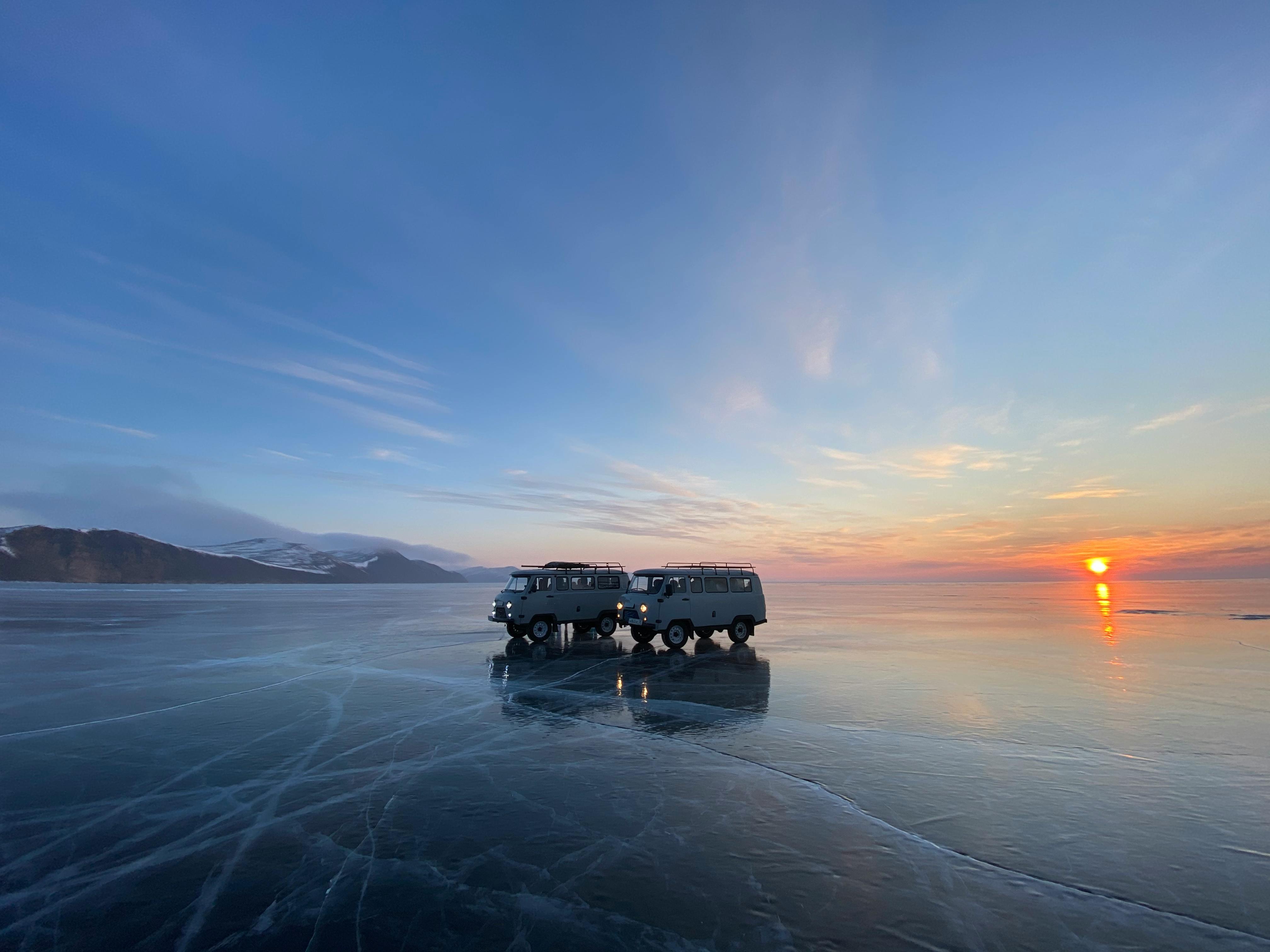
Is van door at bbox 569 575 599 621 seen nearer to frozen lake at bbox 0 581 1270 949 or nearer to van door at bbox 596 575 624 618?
van door at bbox 596 575 624 618

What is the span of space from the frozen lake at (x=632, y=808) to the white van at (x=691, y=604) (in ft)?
13.1

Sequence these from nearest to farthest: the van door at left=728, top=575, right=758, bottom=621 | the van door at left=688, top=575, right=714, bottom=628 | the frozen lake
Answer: the frozen lake
the van door at left=688, top=575, right=714, bottom=628
the van door at left=728, top=575, right=758, bottom=621

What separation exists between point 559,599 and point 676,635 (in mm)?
5245

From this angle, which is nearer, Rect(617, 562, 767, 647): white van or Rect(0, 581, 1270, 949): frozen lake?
Rect(0, 581, 1270, 949): frozen lake

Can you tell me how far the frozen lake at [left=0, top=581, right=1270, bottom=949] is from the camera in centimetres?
528

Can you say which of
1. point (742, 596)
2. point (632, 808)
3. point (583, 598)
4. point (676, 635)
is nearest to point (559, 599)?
point (583, 598)

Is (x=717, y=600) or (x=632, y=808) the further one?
(x=717, y=600)

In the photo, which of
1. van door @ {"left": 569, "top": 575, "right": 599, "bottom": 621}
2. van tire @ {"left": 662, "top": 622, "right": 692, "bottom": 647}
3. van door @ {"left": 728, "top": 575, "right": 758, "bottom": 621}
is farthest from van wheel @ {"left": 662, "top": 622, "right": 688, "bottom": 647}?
van door @ {"left": 569, "top": 575, "right": 599, "bottom": 621}

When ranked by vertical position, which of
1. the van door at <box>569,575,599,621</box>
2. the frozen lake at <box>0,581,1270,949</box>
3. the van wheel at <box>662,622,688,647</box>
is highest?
the van door at <box>569,575,599,621</box>

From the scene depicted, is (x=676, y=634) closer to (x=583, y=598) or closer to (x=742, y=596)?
(x=742, y=596)

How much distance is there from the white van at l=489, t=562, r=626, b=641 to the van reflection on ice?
1031 mm

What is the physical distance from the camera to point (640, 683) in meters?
16.4

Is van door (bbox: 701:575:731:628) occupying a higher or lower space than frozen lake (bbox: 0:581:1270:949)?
higher

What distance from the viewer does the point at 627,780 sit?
8688 mm
